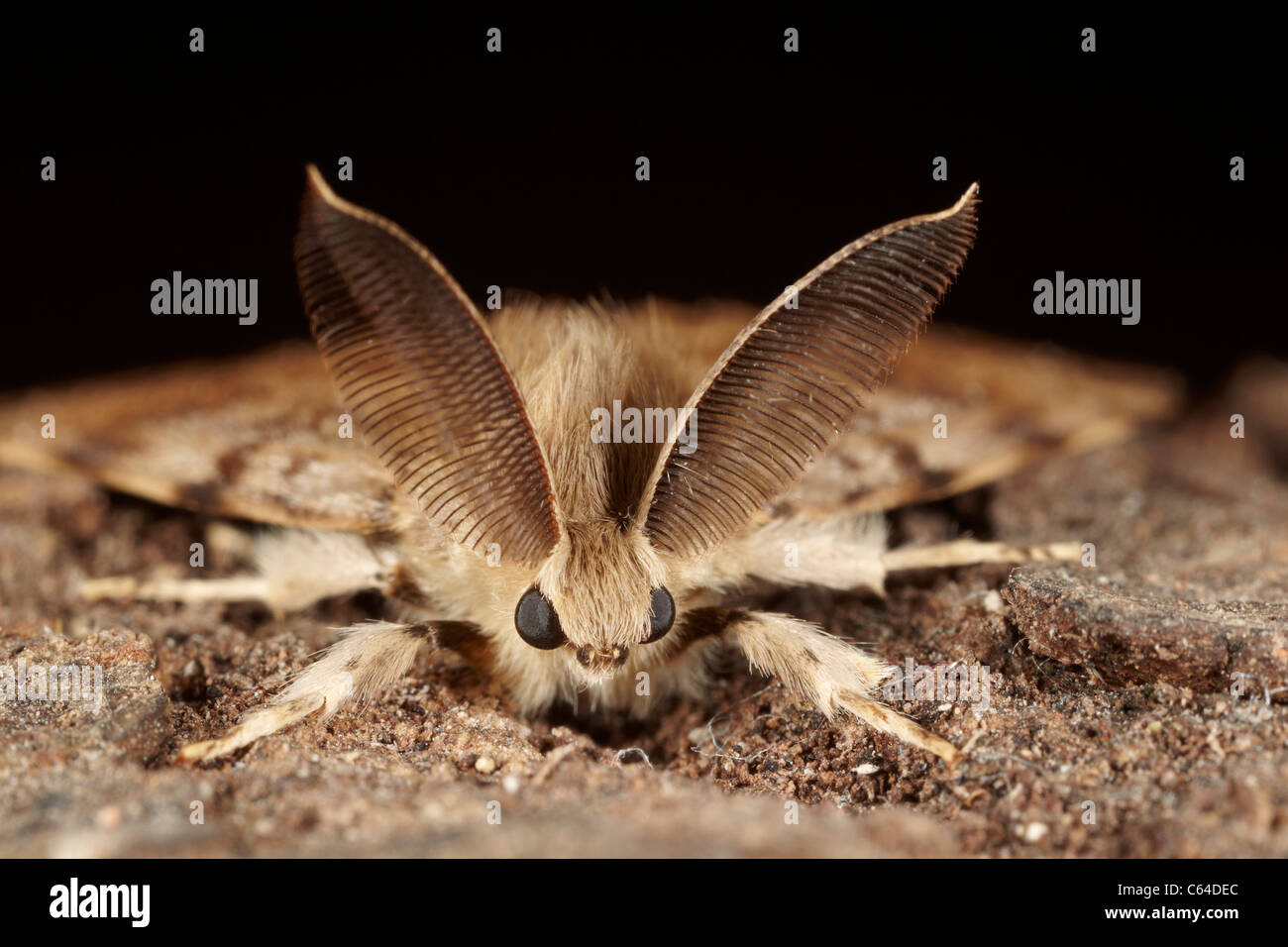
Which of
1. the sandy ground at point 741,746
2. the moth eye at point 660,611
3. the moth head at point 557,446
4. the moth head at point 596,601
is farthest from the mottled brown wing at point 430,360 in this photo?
the sandy ground at point 741,746

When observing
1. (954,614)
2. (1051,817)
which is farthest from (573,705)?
(1051,817)

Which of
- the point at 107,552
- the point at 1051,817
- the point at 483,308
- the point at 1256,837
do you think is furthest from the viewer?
the point at 483,308

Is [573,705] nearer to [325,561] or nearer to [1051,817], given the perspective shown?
[325,561]

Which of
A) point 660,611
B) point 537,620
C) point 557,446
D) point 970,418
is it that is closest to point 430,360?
point 557,446

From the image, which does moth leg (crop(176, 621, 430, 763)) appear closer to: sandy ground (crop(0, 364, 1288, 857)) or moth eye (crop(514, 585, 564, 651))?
sandy ground (crop(0, 364, 1288, 857))

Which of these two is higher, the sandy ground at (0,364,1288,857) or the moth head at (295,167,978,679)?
the moth head at (295,167,978,679)

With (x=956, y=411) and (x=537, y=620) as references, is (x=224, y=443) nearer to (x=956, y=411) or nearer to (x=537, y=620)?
(x=537, y=620)

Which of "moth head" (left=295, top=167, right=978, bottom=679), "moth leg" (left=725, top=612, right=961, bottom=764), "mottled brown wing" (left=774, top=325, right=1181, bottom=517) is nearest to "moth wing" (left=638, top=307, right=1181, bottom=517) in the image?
"mottled brown wing" (left=774, top=325, right=1181, bottom=517)
